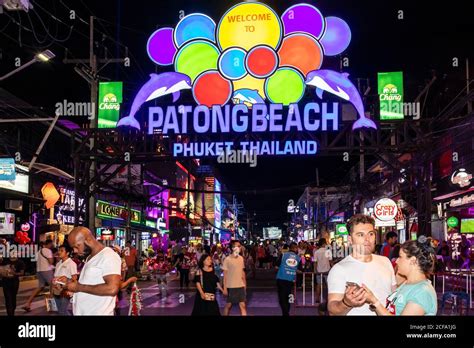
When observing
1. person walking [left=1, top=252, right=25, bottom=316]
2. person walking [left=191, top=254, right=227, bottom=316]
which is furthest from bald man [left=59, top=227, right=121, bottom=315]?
person walking [left=1, top=252, right=25, bottom=316]

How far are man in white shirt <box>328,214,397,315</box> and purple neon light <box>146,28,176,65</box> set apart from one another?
16.3m

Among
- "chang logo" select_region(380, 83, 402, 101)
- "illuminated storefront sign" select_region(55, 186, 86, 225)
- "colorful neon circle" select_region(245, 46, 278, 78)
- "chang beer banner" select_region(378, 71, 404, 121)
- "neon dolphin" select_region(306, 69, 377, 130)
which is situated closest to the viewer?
"neon dolphin" select_region(306, 69, 377, 130)

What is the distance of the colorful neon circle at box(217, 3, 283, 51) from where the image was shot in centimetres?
1983

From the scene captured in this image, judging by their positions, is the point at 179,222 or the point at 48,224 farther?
the point at 179,222

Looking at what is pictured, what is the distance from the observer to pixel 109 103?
816 inches

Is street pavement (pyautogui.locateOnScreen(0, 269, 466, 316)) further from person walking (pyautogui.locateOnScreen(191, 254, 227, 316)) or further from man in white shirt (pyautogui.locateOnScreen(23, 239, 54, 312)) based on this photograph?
person walking (pyautogui.locateOnScreen(191, 254, 227, 316))

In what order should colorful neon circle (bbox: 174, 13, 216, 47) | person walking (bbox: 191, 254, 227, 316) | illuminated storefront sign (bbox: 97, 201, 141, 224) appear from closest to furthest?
person walking (bbox: 191, 254, 227, 316) < colorful neon circle (bbox: 174, 13, 216, 47) < illuminated storefront sign (bbox: 97, 201, 141, 224)

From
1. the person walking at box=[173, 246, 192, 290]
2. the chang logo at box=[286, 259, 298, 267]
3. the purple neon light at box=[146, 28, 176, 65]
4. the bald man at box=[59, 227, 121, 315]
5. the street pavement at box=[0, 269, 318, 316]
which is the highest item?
the purple neon light at box=[146, 28, 176, 65]

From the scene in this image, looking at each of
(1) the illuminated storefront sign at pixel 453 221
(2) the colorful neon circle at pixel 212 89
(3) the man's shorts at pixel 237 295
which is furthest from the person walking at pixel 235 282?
(1) the illuminated storefront sign at pixel 453 221

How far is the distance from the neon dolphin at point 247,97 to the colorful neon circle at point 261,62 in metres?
0.61
